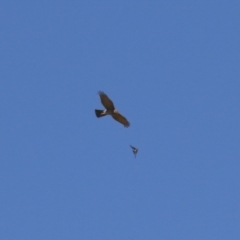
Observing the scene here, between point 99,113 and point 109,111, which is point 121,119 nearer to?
point 99,113

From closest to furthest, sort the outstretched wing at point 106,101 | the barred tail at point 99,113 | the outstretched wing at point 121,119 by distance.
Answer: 1. the outstretched wing at point 106,101
2. the outstretched wing at point 121,119
3. the barred tail at point 99,113

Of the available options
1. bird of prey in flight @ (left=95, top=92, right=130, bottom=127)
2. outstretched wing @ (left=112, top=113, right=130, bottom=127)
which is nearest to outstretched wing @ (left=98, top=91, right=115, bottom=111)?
bird of prey in flight @ (left=95, top=92, right=130, bottom=127)

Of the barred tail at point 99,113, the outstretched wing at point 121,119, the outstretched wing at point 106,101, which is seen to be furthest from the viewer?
the barred tail at point 99,113

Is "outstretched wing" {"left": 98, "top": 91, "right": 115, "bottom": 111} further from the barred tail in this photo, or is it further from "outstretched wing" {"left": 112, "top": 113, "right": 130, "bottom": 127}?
the barred tail

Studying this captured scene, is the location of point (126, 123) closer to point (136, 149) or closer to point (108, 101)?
point (108, 101)

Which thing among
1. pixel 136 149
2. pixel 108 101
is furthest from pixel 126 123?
pixel 136 149

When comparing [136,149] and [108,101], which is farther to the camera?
[108,101]

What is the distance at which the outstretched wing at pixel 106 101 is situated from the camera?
77.9 feet

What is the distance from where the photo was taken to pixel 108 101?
78.7 ft

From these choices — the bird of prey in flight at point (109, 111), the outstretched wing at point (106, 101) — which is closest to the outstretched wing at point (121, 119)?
the bird of prey in flight at point (109, 111)

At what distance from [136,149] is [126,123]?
167 inches

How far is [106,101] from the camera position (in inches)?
946

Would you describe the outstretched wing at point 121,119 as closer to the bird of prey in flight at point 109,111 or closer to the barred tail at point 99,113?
the bird of prey in flight at point 109,111

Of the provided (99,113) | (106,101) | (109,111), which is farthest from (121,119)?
(106,101)
